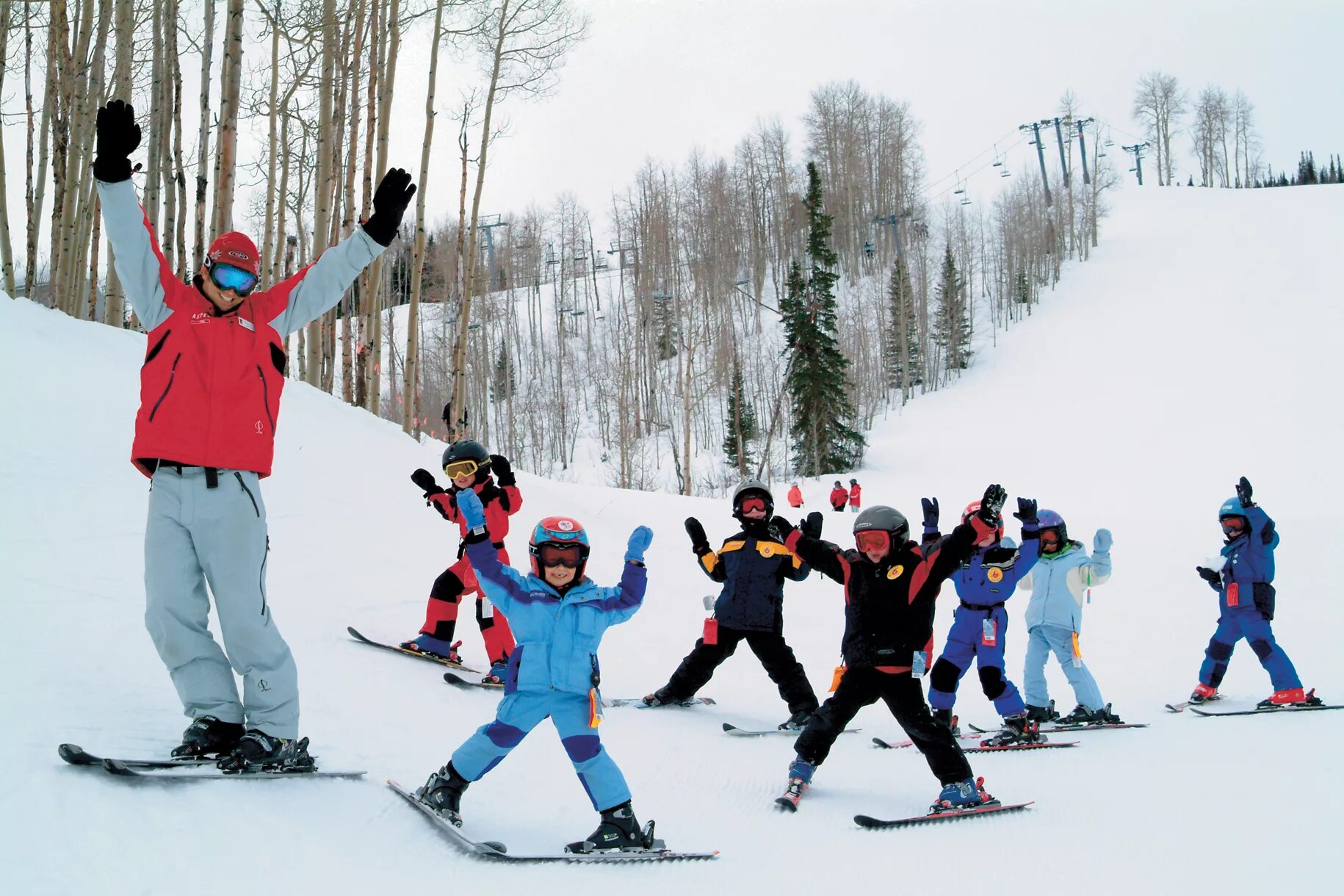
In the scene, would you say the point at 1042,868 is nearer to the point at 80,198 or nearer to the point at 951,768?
the point at 951,768

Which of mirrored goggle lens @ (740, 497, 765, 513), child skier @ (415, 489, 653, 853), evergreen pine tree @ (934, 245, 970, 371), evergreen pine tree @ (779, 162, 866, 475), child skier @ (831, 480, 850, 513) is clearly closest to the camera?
child skier @ (415, 489, 653, 853)

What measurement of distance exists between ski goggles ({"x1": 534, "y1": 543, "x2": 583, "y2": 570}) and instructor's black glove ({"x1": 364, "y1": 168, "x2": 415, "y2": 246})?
55.3 inches

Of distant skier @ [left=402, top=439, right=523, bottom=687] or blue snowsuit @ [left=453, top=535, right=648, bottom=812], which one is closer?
blue snowsuit @ [left=453, top=535, right=648, bottom=812]

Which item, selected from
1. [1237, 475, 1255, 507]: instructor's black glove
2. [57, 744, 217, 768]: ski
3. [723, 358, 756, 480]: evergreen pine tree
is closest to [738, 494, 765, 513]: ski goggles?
[57, 744, 217, 768]: ski

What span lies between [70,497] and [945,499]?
2232 centimetres

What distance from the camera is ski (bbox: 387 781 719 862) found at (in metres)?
3.37

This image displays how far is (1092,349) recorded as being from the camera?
142ft

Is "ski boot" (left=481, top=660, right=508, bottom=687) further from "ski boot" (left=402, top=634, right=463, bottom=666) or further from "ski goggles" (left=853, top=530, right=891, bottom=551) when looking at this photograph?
"ski goggles" (left=853, top=530, right=891, bottom=551)

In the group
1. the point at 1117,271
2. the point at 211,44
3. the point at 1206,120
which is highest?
the point at 1206,120

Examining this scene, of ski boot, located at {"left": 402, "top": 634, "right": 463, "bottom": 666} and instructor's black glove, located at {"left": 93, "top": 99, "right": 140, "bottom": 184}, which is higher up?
instructor's black glove, located at {"left": 93, "top": 99, "right": 140, "bottom": 184}

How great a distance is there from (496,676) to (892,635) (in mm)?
2864

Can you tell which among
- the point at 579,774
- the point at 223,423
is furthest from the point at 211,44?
the point at 579,774

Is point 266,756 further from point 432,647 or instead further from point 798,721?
point 798,721

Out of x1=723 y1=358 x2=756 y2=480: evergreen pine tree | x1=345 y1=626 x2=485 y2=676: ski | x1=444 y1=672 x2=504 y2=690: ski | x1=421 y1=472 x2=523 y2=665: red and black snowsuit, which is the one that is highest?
x1=723 y1=358 x2=756 y2=480: evergreen pine tree
